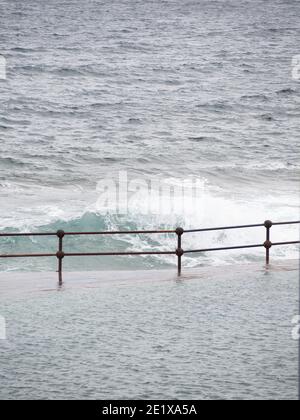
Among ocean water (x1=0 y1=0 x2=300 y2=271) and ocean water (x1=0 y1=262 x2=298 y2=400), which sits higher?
ocean water (x1=0 y1=0 x2=300 y2=271)

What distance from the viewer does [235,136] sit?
51281 millimetres

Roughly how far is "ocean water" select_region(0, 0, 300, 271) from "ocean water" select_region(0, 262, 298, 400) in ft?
25.4

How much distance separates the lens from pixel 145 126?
178 ft

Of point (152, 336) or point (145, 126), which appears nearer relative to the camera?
point (152, 336)

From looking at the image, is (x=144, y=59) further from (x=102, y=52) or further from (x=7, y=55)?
(x=7, y=55)

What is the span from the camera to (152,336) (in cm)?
1255

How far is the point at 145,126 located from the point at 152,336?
138ft

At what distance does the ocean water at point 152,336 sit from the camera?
34.8 feet

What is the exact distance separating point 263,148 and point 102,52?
132ft

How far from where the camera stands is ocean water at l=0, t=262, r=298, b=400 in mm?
10598

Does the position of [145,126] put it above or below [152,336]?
above

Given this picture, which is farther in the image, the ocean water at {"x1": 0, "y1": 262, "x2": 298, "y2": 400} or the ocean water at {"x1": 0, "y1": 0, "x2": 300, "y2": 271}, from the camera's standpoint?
the ocean water at {"x1": 0, "y1": 0, "x2": 300, "y2": 271}

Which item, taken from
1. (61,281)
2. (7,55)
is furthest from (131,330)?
(7,55)

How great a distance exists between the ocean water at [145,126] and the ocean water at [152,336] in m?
7.75
